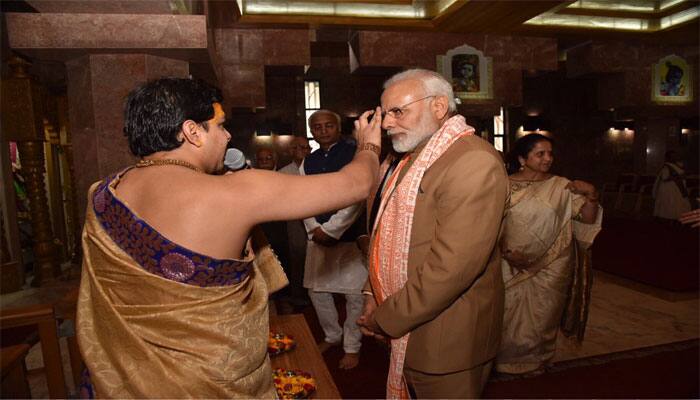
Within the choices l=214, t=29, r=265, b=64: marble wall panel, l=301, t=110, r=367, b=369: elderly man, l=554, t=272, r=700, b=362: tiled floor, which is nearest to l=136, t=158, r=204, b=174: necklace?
l=301, t=110, r=367, b=369: elderly man

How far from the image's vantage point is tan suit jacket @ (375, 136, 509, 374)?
62.2 inches

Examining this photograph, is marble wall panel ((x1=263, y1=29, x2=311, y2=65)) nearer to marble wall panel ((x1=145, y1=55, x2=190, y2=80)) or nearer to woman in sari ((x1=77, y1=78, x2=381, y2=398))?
marble wall panel ((x1=145, y1=55, x2=190, y2=80))

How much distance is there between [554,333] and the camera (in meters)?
3.20

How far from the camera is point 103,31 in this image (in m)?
3.01

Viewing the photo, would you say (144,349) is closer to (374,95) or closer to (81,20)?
(81,20)

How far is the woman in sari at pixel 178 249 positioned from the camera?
1.15 metres

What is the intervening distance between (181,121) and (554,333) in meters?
2.97

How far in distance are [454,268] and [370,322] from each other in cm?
47

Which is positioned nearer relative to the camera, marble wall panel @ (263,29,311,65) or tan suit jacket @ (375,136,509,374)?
tan suit jacket @ (375,136,509,374)

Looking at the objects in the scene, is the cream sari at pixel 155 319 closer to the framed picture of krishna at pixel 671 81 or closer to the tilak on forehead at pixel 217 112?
the tilak on forehead at pixel 217 112

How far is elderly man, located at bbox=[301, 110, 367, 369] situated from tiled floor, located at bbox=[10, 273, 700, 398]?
63.8 inches

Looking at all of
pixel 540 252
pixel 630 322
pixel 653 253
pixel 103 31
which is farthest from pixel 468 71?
pixel 103 31

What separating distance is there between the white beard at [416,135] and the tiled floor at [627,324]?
2.53m

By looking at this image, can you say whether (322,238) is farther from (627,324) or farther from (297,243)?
(627,324)
